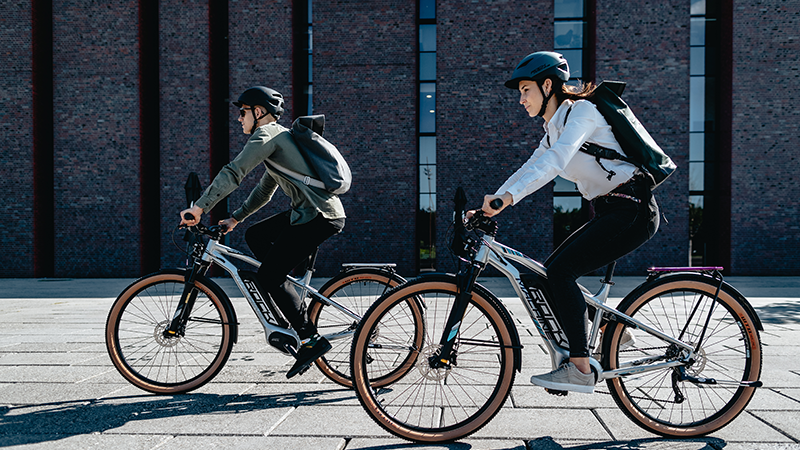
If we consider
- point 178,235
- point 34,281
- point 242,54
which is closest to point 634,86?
point 242,54

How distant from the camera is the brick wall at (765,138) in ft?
45.8

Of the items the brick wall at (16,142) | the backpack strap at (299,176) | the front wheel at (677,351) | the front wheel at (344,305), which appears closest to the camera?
the front wheel at (677,351)

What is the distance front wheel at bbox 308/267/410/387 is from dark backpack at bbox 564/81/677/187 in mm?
1580

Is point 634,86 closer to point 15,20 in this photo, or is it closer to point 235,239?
point 235,239

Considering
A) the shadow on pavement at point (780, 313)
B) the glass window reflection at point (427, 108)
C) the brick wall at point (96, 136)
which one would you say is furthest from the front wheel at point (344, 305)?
the brick wall at point (96, 136)

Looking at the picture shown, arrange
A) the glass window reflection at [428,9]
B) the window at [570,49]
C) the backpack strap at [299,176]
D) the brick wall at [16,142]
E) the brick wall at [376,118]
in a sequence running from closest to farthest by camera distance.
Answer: the backpack strap at [299,176] < the brick wall at [376,118] < the window at [570,49] < the brick wall at [16,142] < the glass window reflection at [428,9]

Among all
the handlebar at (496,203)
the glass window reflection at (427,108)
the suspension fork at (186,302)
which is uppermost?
the glass window reflection at (427,108)

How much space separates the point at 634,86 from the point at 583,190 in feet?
44.0

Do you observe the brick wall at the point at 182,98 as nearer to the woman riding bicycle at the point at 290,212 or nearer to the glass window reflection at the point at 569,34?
the glass window reflection at the point at 569,34

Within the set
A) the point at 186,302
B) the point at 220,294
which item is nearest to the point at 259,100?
A: the point at 220,294

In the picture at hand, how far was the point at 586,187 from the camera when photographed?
8.37 feet

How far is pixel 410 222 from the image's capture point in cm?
1440

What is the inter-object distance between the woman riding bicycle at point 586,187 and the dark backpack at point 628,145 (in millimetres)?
33

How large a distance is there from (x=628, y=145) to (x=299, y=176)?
6.42 feet
